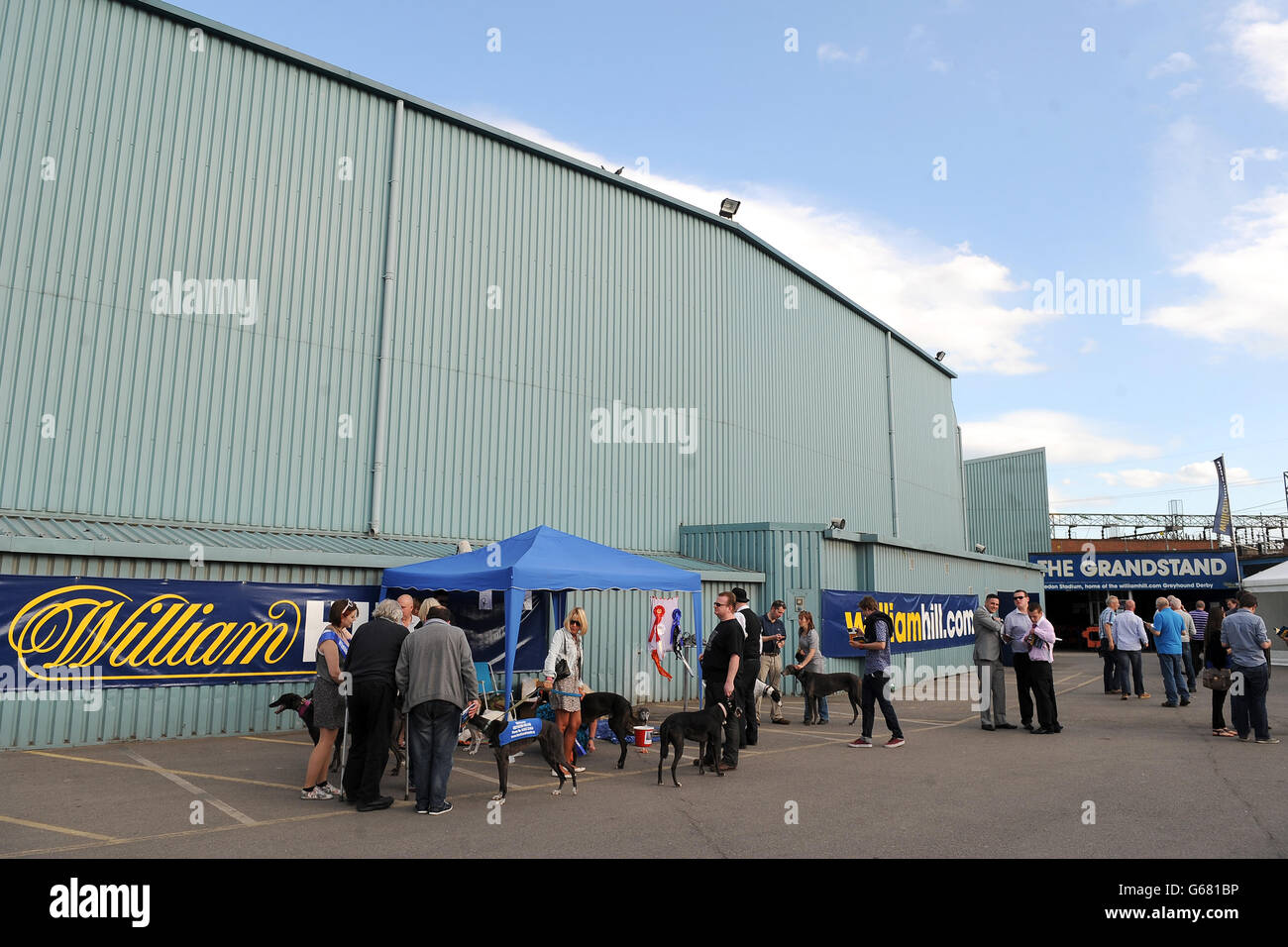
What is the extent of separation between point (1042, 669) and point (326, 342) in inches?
479

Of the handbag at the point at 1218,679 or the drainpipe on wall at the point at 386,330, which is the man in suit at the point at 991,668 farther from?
the drainpipe on wall at the point at 386,330

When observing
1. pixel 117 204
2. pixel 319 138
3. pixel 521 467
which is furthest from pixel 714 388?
pixel 117 204

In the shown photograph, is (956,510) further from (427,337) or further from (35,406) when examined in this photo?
(35,406)

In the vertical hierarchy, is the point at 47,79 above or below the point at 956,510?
above

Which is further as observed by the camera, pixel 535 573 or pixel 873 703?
pixel 873 703

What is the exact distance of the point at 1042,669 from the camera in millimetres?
11367

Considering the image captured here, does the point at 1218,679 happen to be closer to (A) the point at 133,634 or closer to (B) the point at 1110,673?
(B) the point at 1110,673

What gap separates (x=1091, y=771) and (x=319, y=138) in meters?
14.7

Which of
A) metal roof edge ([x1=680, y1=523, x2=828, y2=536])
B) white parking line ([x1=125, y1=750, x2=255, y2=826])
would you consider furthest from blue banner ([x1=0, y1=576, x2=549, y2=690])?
metal roof edge ([x1=680, y1=523, x2=828, y2=536])

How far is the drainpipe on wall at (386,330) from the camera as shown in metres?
14.5

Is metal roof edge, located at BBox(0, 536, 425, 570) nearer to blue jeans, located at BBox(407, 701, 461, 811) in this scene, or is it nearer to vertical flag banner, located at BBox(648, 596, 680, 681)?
vertical flag banner, located at BBox(648, 596, 680, 681)

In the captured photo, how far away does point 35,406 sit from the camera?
1147cm

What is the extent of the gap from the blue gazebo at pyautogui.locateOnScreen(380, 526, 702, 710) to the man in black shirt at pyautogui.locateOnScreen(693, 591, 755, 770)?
1759mm

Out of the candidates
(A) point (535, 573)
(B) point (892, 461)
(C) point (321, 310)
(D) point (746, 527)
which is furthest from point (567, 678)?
(B) point (892, 461)
